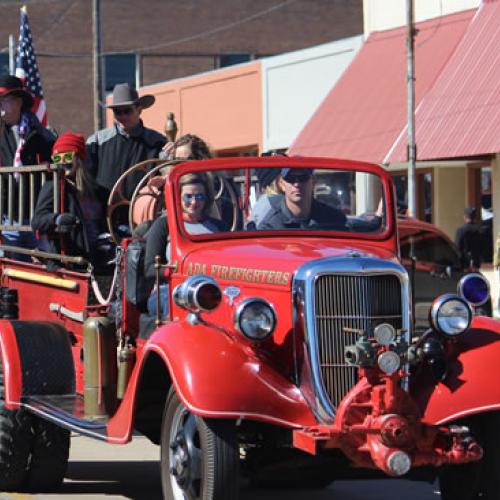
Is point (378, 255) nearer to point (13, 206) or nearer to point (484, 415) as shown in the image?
point (484, 415)

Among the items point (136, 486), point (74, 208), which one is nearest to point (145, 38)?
point (74, 208)

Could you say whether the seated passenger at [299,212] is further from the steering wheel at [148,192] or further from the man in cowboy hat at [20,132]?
the man in cowboy hat at [20,132]

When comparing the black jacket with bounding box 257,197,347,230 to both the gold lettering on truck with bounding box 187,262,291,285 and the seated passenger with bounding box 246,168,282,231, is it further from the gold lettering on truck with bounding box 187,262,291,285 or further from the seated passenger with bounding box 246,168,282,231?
the gold lettering on truck with bounding box 187,262,291,285

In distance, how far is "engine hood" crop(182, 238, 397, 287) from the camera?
25.5 feet

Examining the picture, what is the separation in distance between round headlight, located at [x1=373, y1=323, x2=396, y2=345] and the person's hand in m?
2.77

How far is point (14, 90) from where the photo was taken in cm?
1141

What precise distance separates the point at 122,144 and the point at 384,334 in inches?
169

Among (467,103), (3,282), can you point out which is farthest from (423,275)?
(3,282)

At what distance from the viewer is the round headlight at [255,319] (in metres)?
7.46

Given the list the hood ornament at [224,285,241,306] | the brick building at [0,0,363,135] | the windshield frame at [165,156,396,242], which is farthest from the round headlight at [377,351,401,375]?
the brick building at [0,0,363,135]

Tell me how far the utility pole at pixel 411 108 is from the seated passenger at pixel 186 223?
18.2 metres

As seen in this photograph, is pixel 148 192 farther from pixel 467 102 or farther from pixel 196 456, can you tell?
pixel 467 102

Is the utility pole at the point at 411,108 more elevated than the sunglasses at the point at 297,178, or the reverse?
the utility pole at the point at 411,108

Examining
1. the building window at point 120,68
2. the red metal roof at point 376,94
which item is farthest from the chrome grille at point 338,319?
the building window at point 120,68
